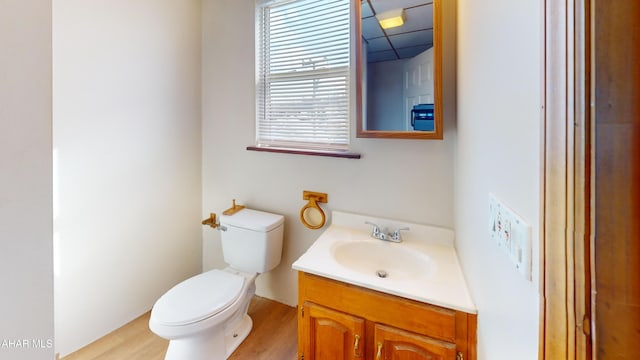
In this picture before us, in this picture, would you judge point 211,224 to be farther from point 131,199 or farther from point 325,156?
point 325,156

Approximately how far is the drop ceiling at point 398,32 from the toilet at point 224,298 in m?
1.18

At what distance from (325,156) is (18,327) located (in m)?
1.47

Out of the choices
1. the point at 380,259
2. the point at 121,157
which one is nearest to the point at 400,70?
the point at 380,259

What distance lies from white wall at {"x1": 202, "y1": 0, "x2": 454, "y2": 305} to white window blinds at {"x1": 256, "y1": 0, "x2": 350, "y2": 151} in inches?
3.7

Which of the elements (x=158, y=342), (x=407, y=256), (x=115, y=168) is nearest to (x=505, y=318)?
(x=407, y=256)

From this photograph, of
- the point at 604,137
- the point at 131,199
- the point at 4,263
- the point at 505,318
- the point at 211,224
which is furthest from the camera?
the point at 211,224

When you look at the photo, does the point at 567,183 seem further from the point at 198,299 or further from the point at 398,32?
the point at 198,299

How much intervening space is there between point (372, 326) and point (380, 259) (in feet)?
1.35

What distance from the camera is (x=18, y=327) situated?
1.85ft

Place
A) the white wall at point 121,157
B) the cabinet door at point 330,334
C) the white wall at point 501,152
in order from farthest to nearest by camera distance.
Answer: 1. the white wall at point 121,157
2. the cabinet door at point 330,334
3. the white wall at point 501,152

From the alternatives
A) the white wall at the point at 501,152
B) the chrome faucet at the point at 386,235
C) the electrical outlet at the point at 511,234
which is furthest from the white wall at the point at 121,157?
the electrical outlet at the point at 511,234

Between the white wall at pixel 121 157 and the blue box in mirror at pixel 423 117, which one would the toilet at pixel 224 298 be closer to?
the white wall at pixel 121 157

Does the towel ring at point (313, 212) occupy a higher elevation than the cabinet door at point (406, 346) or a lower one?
A: higher

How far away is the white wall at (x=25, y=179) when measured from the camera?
1.76 ft
